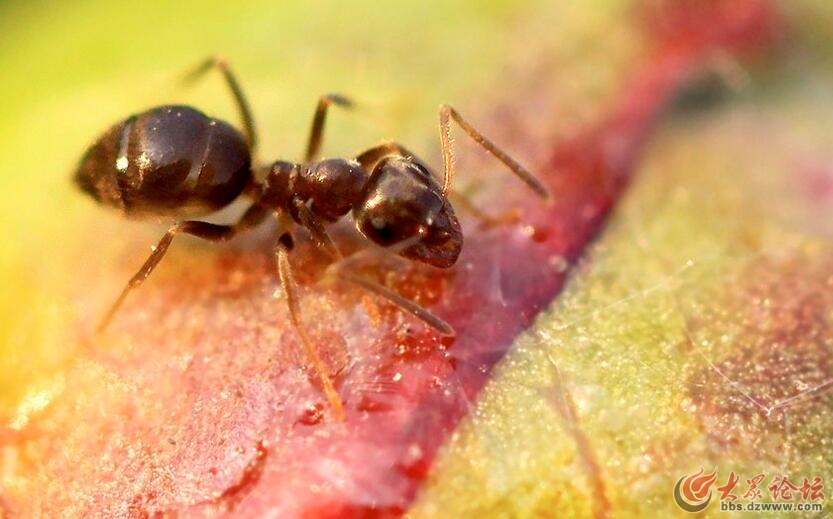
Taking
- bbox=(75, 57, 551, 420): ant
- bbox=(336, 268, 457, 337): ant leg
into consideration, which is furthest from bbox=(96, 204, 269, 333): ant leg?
bbox=(336, 268, 457, 337): ant leg

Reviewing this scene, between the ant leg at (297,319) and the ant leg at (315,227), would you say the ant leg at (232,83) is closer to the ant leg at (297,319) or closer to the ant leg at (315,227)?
the ant leg at (315,227)

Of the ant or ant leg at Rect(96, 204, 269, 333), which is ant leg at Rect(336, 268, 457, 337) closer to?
the ant

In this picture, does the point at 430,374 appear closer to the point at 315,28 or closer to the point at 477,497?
the point at 477,497

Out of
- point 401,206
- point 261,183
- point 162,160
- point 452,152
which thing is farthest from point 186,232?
point 452,152

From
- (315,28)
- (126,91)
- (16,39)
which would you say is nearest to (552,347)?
(315,28)

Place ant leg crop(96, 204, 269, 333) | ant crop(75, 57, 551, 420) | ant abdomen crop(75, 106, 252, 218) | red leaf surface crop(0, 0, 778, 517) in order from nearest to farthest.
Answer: red leaf surface crop(0, 0, 778, 517) → ant leg crop(96, 204, 269, 333) → ant crop(75, 57, 551, 420) → ant abdomen crop(75, 106, 252, 218)

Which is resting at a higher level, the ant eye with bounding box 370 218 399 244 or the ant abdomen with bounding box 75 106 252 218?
the ant abdomen with bounding box 75 106 252 218
